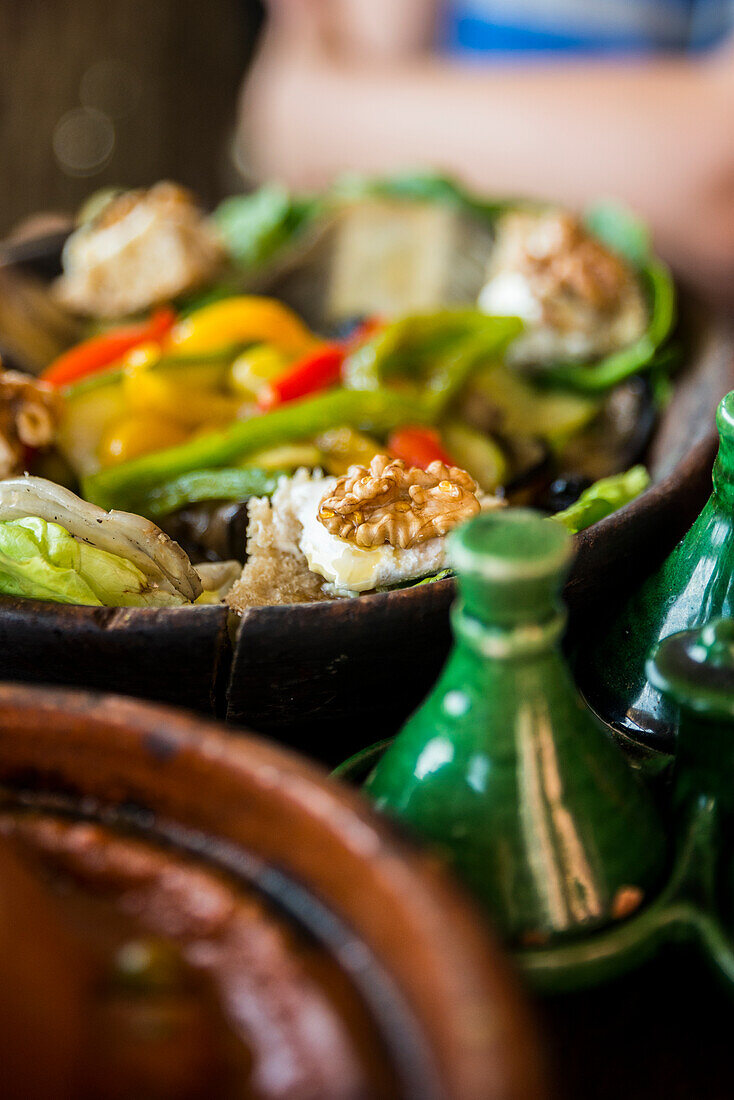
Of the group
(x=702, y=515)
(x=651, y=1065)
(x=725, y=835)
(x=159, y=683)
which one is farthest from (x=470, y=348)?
(x=651, y=1065)

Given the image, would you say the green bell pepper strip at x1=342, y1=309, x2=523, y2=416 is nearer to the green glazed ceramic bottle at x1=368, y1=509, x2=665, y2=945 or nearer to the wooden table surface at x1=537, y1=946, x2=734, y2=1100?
the green glazed ceramic bottle at x1=368, y1=509, x2=665, y2=945

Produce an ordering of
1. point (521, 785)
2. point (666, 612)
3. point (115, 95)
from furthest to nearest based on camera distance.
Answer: point (115, 95)
point (666, 612)
point (521, 785)

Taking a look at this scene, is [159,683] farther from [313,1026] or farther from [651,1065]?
[651,1065]

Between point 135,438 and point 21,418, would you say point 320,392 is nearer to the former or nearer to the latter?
point 135,438

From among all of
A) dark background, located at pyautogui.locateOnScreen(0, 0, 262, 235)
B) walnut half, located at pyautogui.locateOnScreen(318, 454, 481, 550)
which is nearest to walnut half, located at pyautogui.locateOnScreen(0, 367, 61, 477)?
walnut half, located at pyautogui.locateOnScreen(318, 454, 481, 550)

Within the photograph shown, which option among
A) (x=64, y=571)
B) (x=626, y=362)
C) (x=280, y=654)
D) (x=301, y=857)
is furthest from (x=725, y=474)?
(x=626, y=362)

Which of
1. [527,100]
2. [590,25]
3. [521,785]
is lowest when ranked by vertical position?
[521,785]
